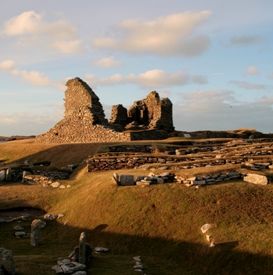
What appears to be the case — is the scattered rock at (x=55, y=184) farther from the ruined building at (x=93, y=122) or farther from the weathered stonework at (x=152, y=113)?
the weathered stonework at (x=152, y=113)

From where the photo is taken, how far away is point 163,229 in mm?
23875

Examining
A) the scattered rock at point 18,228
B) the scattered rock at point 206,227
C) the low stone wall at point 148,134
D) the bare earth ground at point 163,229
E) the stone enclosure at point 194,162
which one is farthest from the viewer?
the low stone wall at point 148,134

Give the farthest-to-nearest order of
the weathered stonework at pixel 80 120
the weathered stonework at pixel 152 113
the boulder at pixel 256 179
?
the weathered stonework at pixel 152 113 < the weathered stonework at pixel 80 120 < the boulder at pixel 256 179

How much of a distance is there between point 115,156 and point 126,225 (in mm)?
14960

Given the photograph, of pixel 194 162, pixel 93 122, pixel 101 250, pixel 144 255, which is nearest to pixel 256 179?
pixel 194 162

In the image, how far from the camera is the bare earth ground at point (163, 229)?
66.9 feet

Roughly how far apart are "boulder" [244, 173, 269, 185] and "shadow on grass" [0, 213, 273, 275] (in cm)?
639

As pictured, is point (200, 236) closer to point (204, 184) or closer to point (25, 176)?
point (204, 184)

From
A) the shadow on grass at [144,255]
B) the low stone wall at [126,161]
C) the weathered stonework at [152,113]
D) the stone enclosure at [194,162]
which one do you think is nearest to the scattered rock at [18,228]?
the shadow on grass at [144,255]

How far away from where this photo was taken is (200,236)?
2255cm

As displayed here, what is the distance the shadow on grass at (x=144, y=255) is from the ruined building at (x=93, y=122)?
2995 cm

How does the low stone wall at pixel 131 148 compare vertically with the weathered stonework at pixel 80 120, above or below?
below

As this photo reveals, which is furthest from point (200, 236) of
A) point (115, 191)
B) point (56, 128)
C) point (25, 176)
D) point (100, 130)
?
point (56, 128)

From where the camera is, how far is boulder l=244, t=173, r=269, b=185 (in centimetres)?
2651
